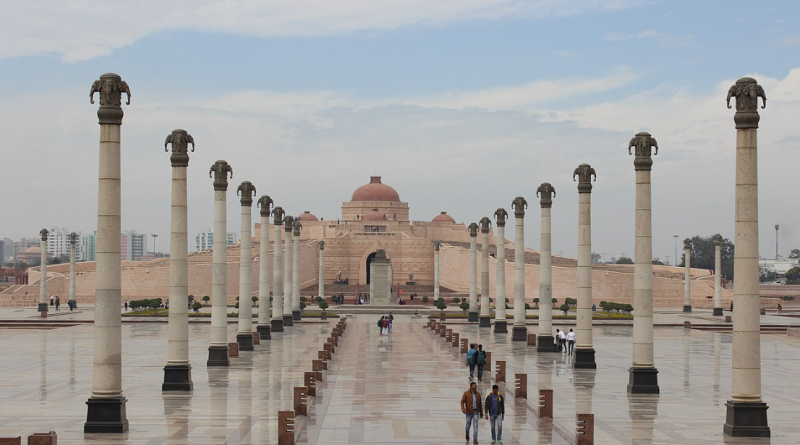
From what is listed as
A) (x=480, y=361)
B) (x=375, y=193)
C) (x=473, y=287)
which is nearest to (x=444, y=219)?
(x=375, y=193)

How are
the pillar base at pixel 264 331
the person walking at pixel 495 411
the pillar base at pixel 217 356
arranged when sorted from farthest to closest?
the pillar base at pixel 264 331
the pillar base at pixel 217 356
the person walking at pixel 495 411

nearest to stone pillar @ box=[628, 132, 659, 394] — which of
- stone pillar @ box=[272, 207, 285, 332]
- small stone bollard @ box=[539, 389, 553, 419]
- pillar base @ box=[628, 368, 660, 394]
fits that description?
pillar base @ box=[628, 368, 660, 394]

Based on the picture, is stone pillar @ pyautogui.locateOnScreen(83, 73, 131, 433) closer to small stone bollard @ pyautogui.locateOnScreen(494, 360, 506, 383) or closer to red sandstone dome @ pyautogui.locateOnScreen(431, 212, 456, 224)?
small stone bollard @ pyautogui.locateOnScreen(494, 360, 506, 383)

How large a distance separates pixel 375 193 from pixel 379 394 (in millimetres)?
97093

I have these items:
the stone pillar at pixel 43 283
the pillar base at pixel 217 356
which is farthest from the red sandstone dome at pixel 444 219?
the pillar base at pixel 217 356

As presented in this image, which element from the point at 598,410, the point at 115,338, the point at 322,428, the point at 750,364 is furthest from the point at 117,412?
the point at 750,364

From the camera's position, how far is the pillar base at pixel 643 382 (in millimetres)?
21625

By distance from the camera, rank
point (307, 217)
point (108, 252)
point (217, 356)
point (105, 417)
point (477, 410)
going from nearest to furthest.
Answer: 1. point (477, 410)
2. point (105, 417)
3. point (108, 252)
4. point (217, 356)
5. point (307, 217)

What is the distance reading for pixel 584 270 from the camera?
27.3m

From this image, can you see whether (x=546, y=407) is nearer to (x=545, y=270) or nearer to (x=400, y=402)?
(x=400, y=402)

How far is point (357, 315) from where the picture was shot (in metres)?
58.7

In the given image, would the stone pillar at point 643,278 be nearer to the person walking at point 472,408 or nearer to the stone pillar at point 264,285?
the person walking at point 472,408

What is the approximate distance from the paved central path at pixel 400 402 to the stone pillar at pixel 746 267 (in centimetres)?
329

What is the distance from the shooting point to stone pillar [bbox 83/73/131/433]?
1673cm
